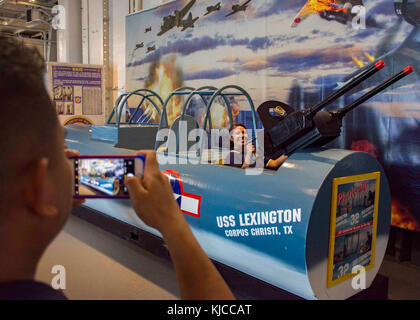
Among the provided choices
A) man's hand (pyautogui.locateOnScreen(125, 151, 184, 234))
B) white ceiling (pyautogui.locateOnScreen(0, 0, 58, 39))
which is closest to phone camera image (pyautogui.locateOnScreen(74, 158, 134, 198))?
man's hand (pyautogui.locateOnScreen(125, 151, 184, 234))

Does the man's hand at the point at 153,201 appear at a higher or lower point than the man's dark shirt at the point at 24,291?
higher

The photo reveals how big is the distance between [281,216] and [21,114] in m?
2.07

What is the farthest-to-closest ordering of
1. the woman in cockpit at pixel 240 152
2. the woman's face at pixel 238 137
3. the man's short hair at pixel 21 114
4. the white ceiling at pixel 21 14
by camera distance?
the white ceiling at pixel 21 14 < the woman's face at pixel 238 137 < the woman in cockpit at pixel 240 152 < the man's short hair at pixel 21 114

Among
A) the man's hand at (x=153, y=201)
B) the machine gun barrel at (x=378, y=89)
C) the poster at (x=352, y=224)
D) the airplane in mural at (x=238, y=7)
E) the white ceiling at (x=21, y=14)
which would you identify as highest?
the white ceiling at (x=21, y=14)

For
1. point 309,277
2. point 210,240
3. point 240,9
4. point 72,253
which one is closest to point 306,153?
point 309,277

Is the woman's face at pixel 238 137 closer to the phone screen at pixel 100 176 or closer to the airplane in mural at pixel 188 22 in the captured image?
the phone screen at pixel 100 176

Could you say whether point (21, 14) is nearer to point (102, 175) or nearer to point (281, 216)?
point (281, 216)

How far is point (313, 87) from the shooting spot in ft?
14.5

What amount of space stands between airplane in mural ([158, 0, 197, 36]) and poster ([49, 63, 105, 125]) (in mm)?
1833

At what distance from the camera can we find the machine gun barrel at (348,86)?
238cm

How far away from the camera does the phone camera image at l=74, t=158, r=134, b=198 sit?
0.88 meters

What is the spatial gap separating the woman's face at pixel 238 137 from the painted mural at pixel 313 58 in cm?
113

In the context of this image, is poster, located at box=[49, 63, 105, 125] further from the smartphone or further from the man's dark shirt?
the man's dark shirt

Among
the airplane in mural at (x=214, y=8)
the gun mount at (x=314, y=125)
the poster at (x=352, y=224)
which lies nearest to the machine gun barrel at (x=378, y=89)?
the gun mount at (x=314, y=125)
